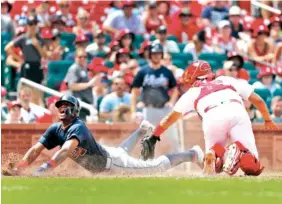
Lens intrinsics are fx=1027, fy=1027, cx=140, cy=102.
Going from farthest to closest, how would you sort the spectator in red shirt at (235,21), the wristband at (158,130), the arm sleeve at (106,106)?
the spectator in red shirt at (235,21), the arm sleeve at (106,106), the wristband at (158,130)

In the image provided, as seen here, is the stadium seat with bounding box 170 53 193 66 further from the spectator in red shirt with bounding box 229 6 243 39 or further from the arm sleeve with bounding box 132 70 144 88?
the arm sleeve with bounding box 132 70 144 88

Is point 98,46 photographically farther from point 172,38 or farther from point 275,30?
point 275,30

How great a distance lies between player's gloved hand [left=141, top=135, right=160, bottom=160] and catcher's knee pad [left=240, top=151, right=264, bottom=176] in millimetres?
1286

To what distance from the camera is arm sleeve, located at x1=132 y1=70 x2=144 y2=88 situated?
52.5 feet

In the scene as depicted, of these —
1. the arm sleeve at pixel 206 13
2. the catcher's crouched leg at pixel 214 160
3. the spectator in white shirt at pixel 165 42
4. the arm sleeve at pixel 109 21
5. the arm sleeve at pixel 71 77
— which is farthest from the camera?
the arm sleeve at pixel 206 13

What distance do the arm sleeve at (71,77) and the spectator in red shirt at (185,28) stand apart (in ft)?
11.2

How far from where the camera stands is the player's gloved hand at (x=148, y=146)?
41.6ft

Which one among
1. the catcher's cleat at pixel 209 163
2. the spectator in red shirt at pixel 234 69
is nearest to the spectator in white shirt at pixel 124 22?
the spectator in red shirt at pixel 234 69

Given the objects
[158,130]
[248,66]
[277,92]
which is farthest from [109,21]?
[158,130]

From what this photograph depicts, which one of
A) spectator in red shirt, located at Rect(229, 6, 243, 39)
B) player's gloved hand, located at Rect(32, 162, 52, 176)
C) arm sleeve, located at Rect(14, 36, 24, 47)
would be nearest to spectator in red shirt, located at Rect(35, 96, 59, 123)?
arm sleeve, located at Rect(14, 36, 24, 47)

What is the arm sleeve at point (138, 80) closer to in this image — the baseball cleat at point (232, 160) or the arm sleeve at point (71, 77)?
the arm sleeve at point (71, 77)

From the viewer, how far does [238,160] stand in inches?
462

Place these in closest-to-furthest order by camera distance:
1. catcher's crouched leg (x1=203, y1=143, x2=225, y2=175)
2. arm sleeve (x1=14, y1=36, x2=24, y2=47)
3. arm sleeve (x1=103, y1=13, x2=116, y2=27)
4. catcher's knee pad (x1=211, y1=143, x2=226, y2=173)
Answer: catcher's crouched leg (x1=203, y1=143, x2=225, y2=175), catcher's knee pad (x1=211, y1=143, x2=226, y2=173), arm sleeve (x1=14, y1=36, x2=24, y2=47), arm sleeve (x1=103, y1=13, x2=116, y2=27)

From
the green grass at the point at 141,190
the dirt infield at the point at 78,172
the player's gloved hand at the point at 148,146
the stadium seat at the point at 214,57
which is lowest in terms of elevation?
the dirt infield at the point at 78,172
